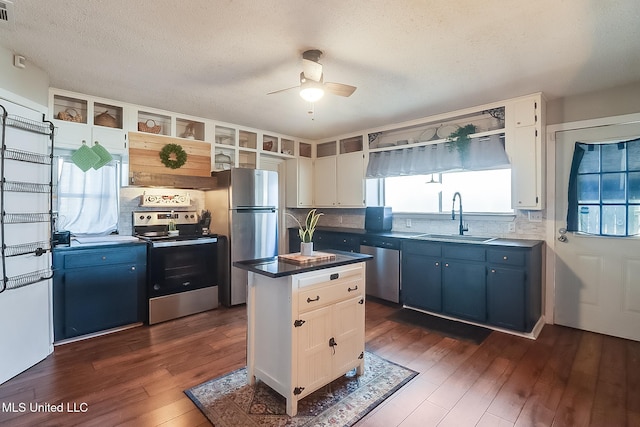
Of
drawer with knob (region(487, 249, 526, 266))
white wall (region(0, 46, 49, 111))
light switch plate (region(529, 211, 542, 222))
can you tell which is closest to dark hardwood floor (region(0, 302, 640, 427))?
drawer with knob (region(487, 249, 526, 266))

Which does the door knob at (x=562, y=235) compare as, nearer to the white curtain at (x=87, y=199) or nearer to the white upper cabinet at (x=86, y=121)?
the white upper cabinet at (x=86, y=121)

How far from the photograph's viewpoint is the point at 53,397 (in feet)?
6.69

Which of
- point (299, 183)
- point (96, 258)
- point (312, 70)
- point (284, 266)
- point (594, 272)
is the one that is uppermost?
point (312, 70)

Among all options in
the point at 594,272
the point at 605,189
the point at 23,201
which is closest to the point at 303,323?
the point at 23,201

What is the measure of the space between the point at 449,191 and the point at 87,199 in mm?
4212

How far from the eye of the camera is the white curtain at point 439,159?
3.39 meters

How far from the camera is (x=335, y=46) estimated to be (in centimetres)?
219

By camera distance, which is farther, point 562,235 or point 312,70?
point 562,235

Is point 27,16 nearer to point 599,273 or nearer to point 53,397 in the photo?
point 53,397

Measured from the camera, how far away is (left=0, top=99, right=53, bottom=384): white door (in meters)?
2.26

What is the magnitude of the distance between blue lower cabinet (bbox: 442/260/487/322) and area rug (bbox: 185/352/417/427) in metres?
1.23

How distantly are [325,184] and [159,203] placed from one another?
2.44m

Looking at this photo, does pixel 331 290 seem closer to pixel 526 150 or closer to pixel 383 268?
pixel 383 268

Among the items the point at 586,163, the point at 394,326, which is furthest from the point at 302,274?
the point at 586,163
